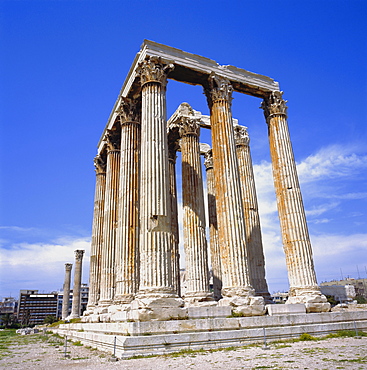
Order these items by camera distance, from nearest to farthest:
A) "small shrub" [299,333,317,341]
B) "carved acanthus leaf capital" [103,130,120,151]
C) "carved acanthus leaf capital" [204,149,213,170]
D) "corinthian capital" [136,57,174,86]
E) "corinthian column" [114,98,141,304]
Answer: "small shrub" [299,333,317,341]
"corinthian capital" [136,57,174,86]
"corinthian column" [114,98,141,304]
"carved acanthus leaf capital" [103,130,120,151]
"carved acanthus leaf capital" [204,149,213,170]

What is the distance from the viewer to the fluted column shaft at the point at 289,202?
64.1ft

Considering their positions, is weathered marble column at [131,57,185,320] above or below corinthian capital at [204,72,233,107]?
below

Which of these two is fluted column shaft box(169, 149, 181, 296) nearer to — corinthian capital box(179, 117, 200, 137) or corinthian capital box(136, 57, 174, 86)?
corinthian capital box(179, 117, 200, 137)

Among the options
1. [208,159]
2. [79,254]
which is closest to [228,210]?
[208,159]

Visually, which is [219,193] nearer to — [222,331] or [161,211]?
[161,211]

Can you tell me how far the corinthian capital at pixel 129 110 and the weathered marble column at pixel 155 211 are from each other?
159 inches

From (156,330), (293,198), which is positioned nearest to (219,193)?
(293,198)

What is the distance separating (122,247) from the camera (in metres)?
20.8

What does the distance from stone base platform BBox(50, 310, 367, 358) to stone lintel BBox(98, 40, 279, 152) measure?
14.6 m

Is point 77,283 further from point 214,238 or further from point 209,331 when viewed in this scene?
point 209,331

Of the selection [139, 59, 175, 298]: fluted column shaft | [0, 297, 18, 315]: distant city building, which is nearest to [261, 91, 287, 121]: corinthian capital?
[139, 59, 175, 298]: fluted column shaft

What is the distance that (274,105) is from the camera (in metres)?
23.8

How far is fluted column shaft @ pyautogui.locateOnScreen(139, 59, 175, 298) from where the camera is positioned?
50.6 ft

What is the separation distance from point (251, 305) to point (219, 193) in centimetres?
623
